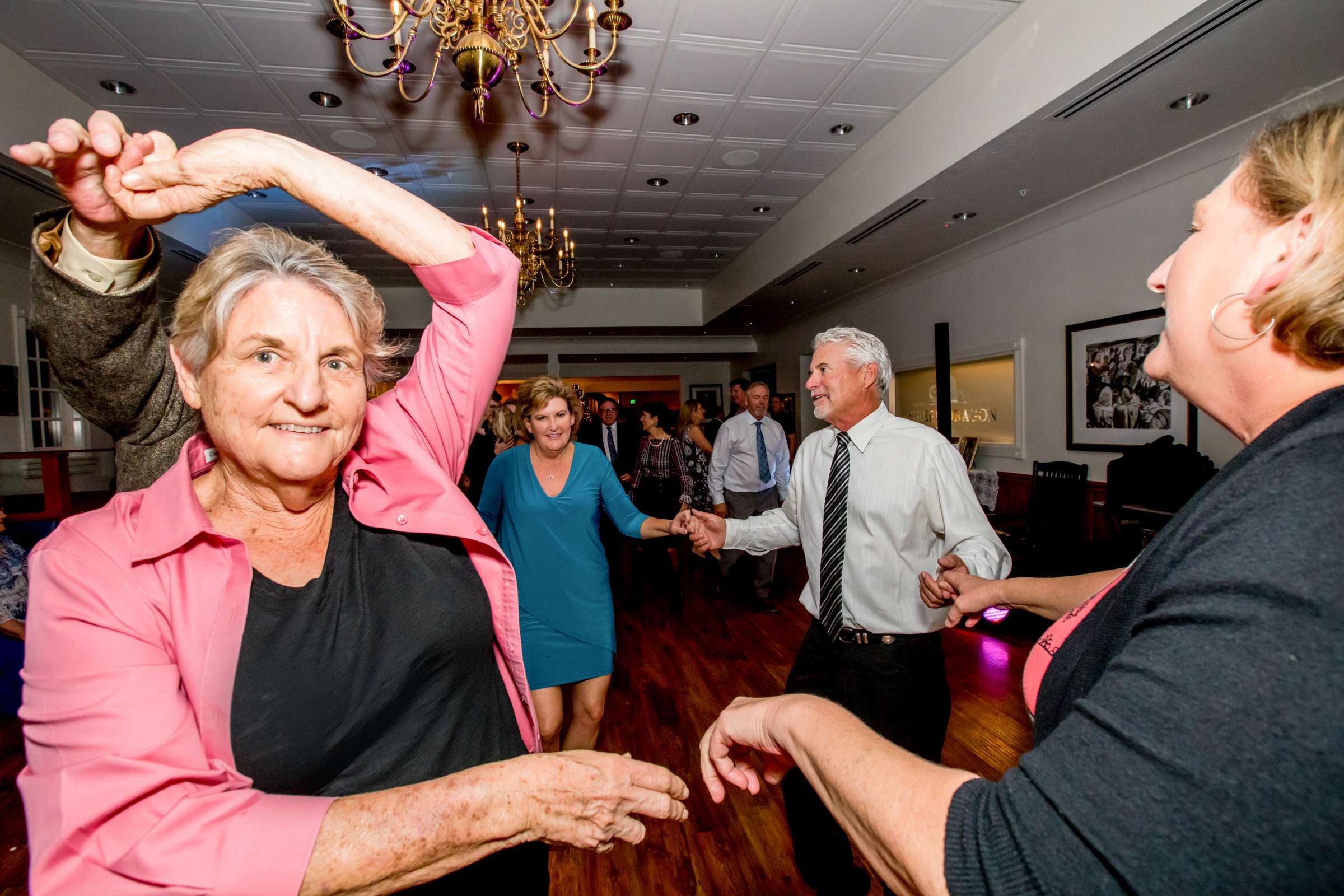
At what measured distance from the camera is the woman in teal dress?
2619 millimetres

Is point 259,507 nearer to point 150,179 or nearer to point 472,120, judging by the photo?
point 150,179

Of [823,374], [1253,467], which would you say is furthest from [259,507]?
[823,374]

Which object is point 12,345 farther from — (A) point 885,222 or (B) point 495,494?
(A) point 885,222

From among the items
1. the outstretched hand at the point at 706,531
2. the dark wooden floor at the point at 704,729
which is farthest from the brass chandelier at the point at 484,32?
the dark wooden floor at the point at 704,729

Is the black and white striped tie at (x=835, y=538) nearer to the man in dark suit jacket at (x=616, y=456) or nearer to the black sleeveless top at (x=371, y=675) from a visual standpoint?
the black sleeveless top at (x=371, y=675)

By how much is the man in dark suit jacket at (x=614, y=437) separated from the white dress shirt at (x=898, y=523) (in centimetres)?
489

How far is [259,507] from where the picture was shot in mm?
1055

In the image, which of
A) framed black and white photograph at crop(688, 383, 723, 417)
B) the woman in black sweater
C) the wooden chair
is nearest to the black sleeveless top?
the woman in black sweater

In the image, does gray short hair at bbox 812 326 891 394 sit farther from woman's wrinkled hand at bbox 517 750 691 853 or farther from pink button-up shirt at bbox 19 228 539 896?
pink button-up shirt at bbox 19 228 539 896

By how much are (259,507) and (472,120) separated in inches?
192

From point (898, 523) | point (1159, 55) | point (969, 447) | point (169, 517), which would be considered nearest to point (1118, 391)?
point (969, 447)

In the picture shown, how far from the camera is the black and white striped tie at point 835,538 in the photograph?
2234mm

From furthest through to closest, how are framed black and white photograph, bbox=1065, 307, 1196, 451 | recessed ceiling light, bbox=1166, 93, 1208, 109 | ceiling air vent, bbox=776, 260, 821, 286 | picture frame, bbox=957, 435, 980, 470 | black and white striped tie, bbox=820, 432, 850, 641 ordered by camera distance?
ceiling air vent, bbox=776, 260, 821, 286 < picture frame, bbox=957, 435, 980, 470 < framed black and white photograph, bbox=1065, 307, 1196, 451 < recessed ceiling light, bbox=1166, 93, 1208, 109 < black and white striped tie, bbox=820, 432, 850, 641

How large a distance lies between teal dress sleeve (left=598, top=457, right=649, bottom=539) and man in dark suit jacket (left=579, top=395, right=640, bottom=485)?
4.06m
